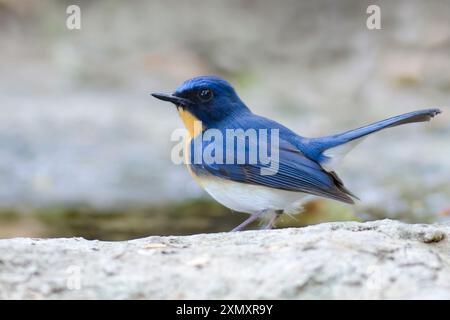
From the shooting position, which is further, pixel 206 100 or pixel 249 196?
pixel 206 100

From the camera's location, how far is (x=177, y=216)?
804cm

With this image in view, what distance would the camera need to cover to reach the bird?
208 inches

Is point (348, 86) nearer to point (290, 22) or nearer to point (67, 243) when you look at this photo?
point (290, 22)

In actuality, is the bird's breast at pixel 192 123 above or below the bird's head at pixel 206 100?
below

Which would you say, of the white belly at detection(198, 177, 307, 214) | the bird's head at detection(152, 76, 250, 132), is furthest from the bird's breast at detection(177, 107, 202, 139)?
the white belly at detection(198, 177, 307, 214)

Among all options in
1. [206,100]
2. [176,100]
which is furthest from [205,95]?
[176,100]

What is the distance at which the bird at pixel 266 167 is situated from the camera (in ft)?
17.3

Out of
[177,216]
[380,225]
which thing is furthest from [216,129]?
[177,216]

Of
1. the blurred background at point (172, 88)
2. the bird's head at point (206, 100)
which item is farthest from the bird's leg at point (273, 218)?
the blurred background at point (172, 88)

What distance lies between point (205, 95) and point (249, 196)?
73 cm

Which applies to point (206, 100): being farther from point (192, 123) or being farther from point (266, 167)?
point (266, 167)

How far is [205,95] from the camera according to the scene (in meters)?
5.68

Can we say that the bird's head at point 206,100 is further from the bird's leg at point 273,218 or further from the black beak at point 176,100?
the bird's leg at point 273,218

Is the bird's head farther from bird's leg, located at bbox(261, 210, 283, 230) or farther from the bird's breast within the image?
bird's leg, located at bbox(261, 210, 283, 230)
